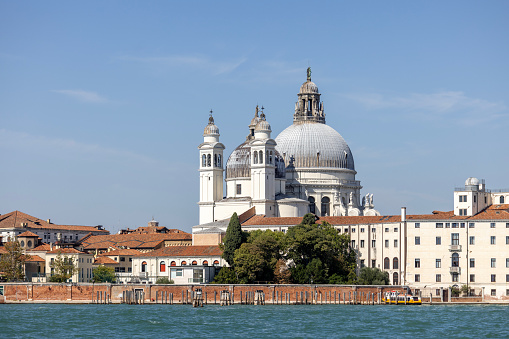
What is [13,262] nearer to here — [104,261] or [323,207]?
[104,261]

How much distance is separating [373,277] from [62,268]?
90.6ft

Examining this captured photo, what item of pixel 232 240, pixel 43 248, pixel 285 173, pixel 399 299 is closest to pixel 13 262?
pixel 43 248

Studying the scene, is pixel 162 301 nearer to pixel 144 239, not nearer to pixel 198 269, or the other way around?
pixel 198 269

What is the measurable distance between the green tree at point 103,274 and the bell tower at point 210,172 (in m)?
11.4

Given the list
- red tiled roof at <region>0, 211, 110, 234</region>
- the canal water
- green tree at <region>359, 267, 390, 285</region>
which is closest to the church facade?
green tree at <region>359, 267, 390, 285</region>

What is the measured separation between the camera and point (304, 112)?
133m

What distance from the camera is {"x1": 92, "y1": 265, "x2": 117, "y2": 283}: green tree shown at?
114 meters

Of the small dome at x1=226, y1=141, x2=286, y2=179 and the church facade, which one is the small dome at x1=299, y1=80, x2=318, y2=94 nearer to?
the church facade

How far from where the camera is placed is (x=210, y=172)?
408 ft

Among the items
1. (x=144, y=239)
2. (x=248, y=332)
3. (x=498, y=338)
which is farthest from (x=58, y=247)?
(x=498, y=338)

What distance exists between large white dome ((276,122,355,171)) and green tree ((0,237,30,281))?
31070mm

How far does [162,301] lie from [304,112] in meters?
38.6

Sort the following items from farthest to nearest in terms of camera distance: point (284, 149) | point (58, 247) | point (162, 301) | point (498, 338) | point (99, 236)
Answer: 1. point (99, 236)
2. point (284, 149)
3. point (58, 247)
4. point (162, 301)
5. point (498, 338)

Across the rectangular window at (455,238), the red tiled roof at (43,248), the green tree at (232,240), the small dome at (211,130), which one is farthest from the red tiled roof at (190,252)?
the rectangular window at (455,238)
